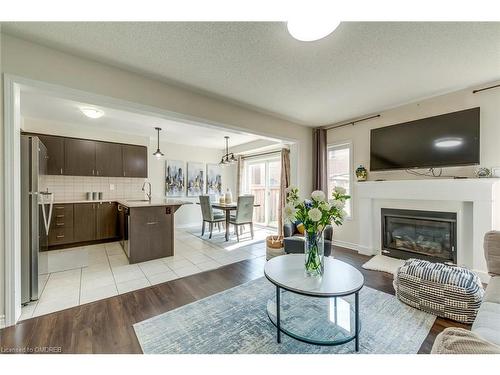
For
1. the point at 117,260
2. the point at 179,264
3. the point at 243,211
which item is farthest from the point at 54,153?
the point at 243,211

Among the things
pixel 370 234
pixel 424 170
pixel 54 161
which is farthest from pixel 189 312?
pixel 54 161

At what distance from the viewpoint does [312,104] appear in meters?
3.12

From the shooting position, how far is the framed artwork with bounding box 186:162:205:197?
6.01m

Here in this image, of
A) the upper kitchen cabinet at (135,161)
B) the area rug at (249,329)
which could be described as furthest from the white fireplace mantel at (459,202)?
the upper kitchen cabinet at (135,161)

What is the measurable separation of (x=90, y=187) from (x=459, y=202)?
640 centimetres

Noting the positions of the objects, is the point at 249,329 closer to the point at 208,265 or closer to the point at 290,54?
the point at 208,265

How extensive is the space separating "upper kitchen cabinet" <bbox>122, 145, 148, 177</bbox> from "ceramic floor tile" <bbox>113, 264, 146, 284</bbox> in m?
2.44

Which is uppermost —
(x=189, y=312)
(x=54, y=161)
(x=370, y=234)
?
(x=54, y=161)

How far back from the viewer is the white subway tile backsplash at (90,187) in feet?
13.2

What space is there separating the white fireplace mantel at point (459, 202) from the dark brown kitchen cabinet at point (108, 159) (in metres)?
5.03

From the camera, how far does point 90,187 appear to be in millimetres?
4402
